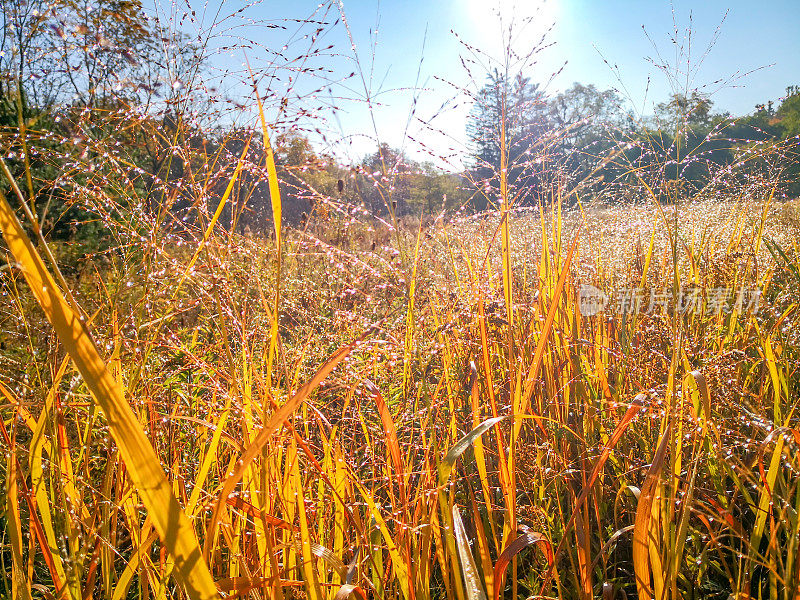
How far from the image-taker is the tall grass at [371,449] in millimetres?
779

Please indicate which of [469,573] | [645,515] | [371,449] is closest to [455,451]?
[469,573]

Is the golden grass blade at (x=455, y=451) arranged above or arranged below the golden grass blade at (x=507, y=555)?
above

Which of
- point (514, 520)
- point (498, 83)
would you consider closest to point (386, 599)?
point (514, 520)

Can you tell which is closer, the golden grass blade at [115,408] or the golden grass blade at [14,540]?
the golden grass blade at [115,408]

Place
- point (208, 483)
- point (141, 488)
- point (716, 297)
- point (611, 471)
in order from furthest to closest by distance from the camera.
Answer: point (716, 297)
point (611, 471)
point (208, 483)
point (141, 488)

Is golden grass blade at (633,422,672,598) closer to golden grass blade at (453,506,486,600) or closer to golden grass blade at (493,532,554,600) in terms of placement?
golden grass blade at (493,532,554,600)

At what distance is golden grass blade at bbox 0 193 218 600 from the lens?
1.33ft

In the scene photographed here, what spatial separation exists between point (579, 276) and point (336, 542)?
184 centimetres

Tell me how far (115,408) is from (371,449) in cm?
81

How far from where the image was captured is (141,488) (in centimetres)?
41

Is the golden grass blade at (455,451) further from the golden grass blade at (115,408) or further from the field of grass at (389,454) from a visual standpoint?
the golden grass blade at (115,408)

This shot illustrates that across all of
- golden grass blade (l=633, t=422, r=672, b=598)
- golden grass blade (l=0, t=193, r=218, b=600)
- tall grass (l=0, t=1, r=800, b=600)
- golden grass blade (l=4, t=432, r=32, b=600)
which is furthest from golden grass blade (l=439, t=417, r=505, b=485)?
golden grass blade (l=4, t=432, r=32, b=600)

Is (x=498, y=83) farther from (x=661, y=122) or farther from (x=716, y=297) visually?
(x=716, y=297)

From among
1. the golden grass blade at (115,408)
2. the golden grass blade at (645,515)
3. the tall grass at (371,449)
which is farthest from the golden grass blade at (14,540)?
the golden grass blade at (645,515)
